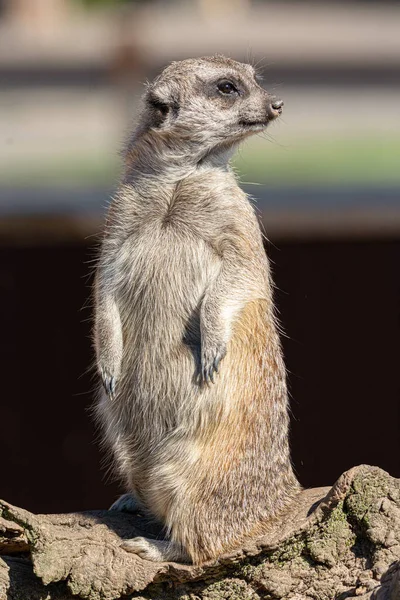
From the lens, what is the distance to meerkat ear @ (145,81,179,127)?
469cm

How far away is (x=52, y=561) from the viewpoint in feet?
13.4

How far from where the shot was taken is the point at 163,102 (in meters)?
4.70

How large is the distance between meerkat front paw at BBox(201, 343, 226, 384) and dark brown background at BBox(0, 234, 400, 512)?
2.68m

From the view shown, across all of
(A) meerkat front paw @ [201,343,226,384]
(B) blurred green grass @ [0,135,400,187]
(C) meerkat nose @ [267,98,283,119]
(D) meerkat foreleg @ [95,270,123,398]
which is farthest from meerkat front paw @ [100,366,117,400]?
(B) blurred green grass @ [0,135,400,187]

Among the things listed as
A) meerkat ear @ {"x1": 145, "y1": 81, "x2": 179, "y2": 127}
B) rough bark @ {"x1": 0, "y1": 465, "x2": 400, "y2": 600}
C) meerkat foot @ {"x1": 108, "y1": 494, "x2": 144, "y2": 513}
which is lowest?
rough bark @ {"x1": 0, "y1": 465, "x2": 400, "y2": 600}

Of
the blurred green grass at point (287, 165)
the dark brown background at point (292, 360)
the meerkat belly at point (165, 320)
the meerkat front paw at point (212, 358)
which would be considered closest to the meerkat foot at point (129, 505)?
the meerkat belly at point (165, 320)

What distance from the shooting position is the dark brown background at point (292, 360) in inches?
275

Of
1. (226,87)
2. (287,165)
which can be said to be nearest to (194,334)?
(226,87)

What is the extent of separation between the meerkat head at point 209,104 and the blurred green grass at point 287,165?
6.97 metres

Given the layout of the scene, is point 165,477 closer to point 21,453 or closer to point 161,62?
point 21,453

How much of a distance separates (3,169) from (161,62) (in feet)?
10.3

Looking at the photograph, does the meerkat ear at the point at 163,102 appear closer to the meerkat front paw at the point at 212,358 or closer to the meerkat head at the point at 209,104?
the meerkat head at the point at 209,104

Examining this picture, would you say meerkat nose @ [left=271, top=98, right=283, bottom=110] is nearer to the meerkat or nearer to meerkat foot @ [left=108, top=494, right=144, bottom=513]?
the meerkat

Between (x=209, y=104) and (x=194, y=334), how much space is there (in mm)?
983
